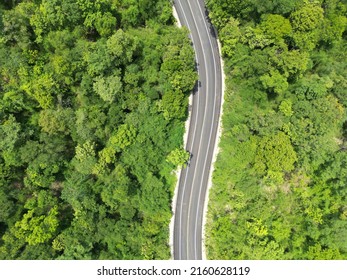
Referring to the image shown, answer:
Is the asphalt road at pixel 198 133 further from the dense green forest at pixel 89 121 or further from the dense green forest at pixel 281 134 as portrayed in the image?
the dense green forest at pixel 89 121

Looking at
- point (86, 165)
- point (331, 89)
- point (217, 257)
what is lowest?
point (217, 257)

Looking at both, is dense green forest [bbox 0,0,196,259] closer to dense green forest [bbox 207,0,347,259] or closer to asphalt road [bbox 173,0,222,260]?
asphalt road [bbox 173,0,222,260]

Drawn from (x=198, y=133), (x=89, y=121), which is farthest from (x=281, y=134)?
(x=89, y=121)

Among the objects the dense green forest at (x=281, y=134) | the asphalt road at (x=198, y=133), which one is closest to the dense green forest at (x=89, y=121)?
the asphalt road at (x=198, y=133)

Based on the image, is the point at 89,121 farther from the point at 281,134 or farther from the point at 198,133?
the point at 281,134

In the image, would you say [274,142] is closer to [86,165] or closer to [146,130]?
[146,130]

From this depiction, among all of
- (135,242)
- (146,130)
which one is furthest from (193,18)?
(135,242)
